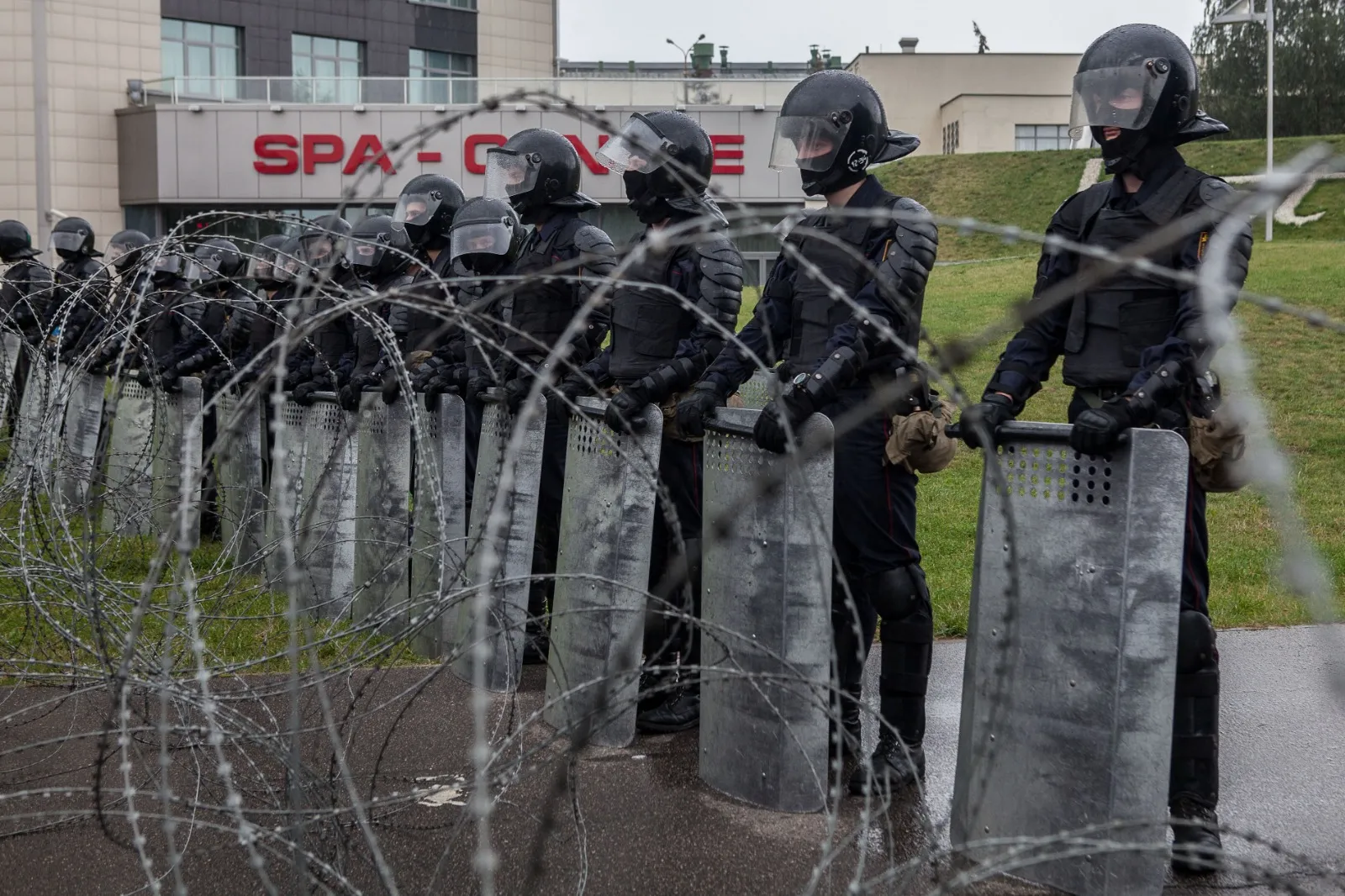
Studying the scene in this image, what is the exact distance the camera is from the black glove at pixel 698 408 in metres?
4.83

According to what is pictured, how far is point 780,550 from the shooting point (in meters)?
4.38

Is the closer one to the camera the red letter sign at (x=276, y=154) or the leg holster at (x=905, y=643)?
the leg holster at (x=905, y=643)

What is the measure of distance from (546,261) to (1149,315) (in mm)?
3207

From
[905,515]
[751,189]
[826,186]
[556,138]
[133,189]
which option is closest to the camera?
[905,515]

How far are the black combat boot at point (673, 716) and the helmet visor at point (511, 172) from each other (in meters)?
2.49

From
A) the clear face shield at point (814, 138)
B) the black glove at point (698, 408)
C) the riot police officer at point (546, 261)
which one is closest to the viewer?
the black glove at point (698, 408)

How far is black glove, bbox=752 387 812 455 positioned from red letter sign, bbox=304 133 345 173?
26384mm

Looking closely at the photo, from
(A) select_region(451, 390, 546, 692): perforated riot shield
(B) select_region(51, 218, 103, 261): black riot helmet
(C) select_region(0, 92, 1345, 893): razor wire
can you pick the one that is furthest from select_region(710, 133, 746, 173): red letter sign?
(A) select_region(451, 390, 546, 692): perforated riot shield

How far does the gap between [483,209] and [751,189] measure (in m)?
22.6

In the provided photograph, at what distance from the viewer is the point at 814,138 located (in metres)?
5.01

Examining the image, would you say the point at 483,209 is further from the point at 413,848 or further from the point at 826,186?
the point at 413,848

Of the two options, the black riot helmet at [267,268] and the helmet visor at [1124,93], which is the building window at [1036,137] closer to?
the black riot helmet at [267,268]

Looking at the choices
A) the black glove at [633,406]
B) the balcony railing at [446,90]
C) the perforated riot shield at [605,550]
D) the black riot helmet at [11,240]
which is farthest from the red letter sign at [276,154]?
the black glove at [633,406]

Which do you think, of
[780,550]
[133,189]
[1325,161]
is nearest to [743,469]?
[780,550]
